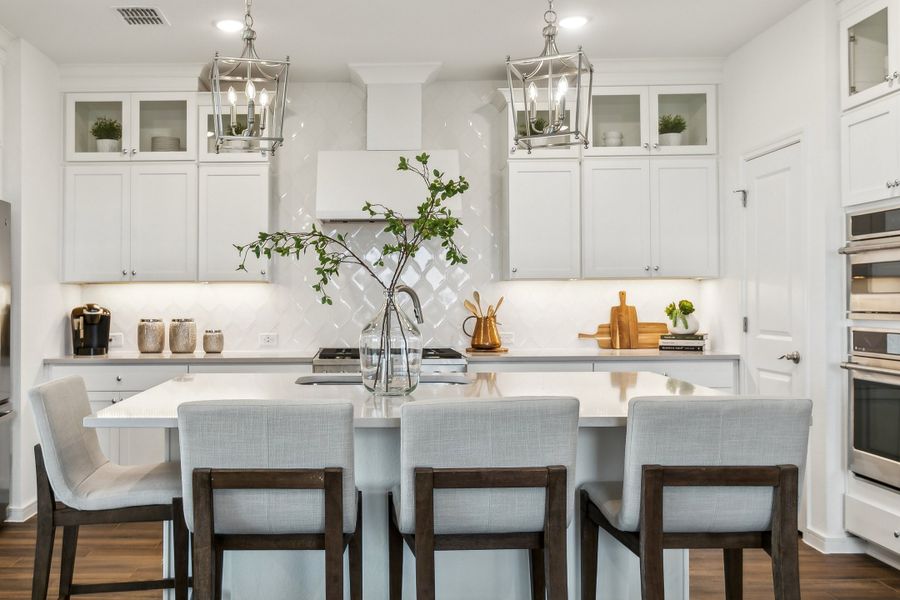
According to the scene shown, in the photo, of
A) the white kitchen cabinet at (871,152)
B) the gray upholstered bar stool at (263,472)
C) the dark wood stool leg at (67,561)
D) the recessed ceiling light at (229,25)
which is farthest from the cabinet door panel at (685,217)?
the dark wood stool leg at (67,561)

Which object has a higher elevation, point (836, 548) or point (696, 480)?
point (696, 480)

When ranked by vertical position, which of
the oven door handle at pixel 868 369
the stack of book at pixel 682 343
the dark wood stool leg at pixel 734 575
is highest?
the stack of book at pixel 682 343

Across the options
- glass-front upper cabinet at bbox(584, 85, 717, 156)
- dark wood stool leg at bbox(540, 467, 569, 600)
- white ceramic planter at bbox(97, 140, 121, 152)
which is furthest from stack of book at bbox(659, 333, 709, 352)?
white ceramic planter at bbox(97, 140, 121, 152)

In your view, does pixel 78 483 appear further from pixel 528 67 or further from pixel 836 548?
pixel 836 548

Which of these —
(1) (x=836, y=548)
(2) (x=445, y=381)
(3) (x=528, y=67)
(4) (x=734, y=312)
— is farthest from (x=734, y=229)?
(3) (x=528, y=67)

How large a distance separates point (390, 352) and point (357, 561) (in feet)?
2.20

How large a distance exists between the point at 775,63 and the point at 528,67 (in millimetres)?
2342

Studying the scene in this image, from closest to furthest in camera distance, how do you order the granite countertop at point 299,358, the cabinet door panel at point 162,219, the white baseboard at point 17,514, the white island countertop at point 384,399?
the white island countertop at point 384,399, the white baseboard at point 17,514, the granite countertop at point 299,358, the cabinet door panel at point 162,219

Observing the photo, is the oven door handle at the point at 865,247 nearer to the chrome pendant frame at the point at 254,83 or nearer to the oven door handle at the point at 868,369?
the oven door handle at the point at 868,369

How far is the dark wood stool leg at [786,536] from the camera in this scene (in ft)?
6.14

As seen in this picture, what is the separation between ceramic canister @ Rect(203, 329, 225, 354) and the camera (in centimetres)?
462

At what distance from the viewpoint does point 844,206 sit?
3391 millimetres

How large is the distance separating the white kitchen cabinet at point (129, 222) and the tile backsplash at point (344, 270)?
1.15ft

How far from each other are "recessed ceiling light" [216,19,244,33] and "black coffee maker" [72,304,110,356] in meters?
1.89
